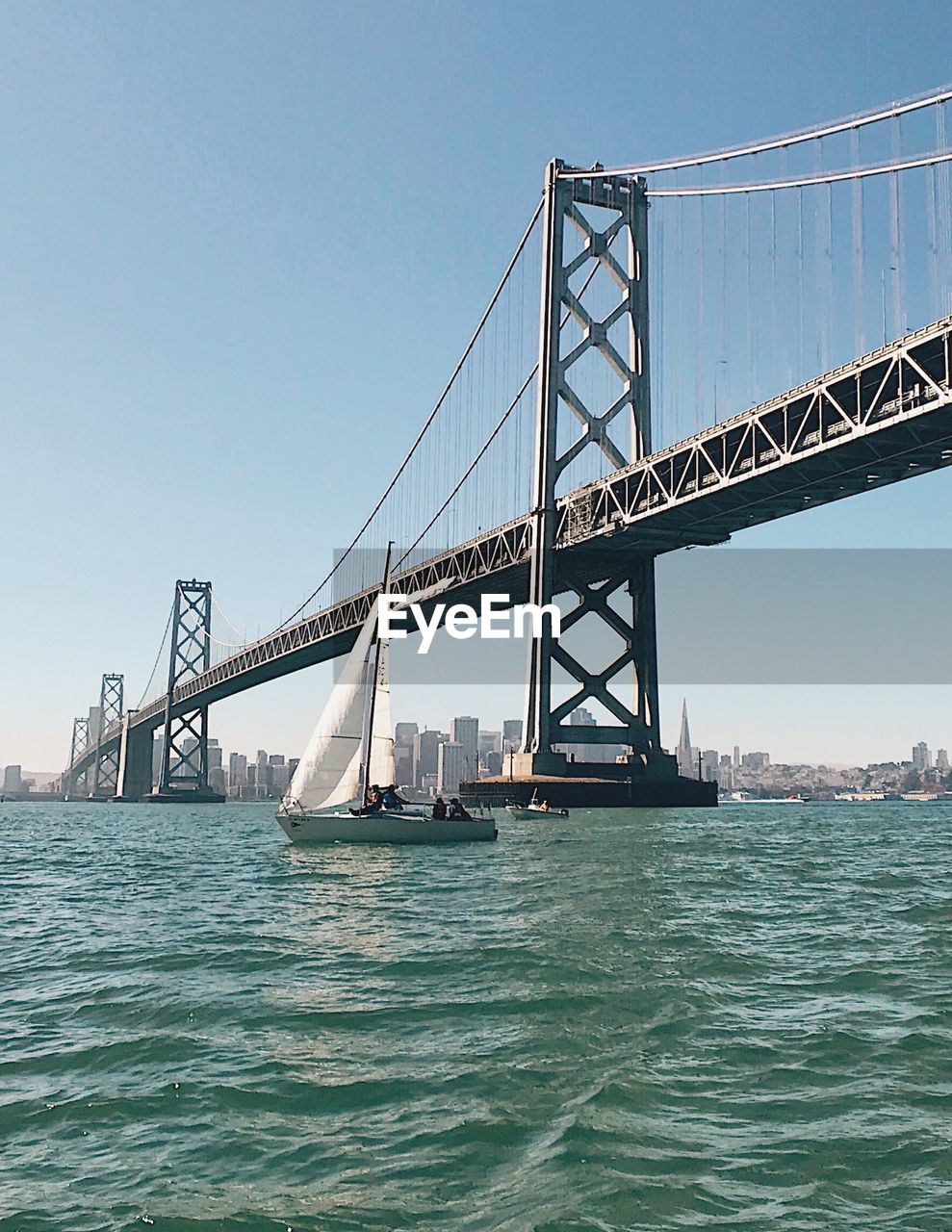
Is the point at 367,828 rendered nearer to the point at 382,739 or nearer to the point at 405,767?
the point at 382,739

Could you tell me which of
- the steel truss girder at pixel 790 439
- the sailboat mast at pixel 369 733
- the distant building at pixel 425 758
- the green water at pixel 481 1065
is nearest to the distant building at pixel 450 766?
the distant building at pixel 425 758

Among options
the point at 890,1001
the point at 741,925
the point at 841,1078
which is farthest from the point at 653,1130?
the point at 741,925

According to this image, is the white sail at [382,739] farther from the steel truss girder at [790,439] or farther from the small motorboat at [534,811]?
the steel truss girder at [790,439]

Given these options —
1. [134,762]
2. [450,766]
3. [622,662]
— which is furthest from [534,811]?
[450,766]

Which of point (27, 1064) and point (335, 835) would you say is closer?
point (27, 1064)

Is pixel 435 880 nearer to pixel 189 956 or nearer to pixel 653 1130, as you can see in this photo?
pixel 189 956

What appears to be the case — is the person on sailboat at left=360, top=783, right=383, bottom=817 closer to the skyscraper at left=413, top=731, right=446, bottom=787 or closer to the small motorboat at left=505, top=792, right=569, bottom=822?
the small motorboat at left=505, top=792, right=569, bottom=822

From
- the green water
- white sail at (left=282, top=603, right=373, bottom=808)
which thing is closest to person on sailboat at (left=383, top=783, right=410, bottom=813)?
white sail at (left=282, top=603, right=373, bottom=808)
